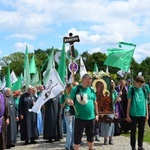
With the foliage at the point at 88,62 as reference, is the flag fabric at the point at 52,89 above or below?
below

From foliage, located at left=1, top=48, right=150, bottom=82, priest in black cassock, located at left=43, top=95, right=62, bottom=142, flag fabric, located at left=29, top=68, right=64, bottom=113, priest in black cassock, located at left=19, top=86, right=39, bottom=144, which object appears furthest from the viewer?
foliage, located at left=1, top=48, right=150, bottom=82

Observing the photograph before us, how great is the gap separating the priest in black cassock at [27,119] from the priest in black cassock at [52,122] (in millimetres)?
468

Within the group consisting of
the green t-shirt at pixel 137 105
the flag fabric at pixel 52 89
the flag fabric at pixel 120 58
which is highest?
the flag fabric at pixel 120 58

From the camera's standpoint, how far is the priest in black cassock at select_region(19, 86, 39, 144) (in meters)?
13.1

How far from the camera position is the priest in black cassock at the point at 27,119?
13062 mm

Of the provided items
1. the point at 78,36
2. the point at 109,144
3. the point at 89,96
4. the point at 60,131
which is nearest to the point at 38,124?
the point at 60,131

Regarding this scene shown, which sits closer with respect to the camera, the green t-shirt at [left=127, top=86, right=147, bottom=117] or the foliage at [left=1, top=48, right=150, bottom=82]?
the green t-shirt at [left=127, top=86, right=147, bottom=117]

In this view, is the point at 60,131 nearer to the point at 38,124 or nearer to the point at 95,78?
the point at 38,124

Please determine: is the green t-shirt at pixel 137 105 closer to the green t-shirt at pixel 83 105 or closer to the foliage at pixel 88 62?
the green t-shirt at pixel 83 105

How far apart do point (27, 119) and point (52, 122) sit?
909 millimetres

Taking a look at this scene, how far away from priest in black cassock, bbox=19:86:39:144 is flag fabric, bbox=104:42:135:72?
9.26 feet

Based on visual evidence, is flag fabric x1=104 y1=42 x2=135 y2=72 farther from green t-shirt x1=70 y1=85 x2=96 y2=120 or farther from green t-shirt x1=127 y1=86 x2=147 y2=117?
green t-shirt x1=70 y1=85 x2=96 y2=120

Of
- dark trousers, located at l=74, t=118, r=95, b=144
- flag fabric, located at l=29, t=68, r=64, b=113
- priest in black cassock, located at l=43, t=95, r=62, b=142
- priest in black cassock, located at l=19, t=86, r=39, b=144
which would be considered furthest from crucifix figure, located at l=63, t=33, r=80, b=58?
priest in black cassock, located at l=19, t=86, r=39, b=144

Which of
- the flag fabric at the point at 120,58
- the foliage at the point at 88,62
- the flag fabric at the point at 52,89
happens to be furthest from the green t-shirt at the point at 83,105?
the foliage at the point at 88,62
